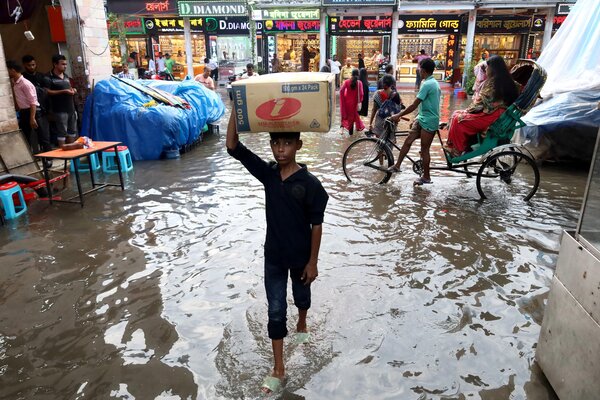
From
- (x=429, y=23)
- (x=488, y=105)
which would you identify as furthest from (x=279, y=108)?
(x=429, y=23)

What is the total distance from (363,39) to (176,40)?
1092 cm

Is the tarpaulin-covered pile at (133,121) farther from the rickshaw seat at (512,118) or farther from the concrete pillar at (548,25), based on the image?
the concrete pillar at (548,25)

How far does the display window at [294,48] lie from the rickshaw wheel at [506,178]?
19.0m

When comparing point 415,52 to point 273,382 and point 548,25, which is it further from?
point 273,382

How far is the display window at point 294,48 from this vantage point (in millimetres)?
24812

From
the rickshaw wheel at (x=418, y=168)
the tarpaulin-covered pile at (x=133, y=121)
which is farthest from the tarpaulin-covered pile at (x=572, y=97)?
the tarpaulin-covered pile at (x=133, y=121)

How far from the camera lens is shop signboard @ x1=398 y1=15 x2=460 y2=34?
23.1 m

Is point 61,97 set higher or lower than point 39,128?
higher

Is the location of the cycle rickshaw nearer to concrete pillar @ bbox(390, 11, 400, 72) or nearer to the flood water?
the flood water

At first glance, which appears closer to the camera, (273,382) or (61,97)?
(273,382)

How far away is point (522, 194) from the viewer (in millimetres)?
6484

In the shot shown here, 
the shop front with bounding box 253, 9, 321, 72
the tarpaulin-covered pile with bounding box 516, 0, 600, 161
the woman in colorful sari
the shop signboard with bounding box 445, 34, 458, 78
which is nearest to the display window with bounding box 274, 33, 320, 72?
the shop front with bounding box 253, 9, 321, 72

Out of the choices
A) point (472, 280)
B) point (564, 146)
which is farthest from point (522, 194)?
point (472, 280)

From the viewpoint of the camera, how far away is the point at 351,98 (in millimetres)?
10141
